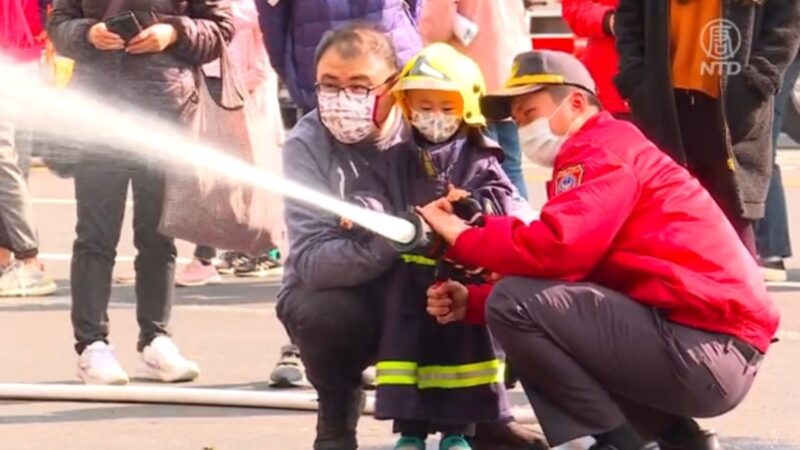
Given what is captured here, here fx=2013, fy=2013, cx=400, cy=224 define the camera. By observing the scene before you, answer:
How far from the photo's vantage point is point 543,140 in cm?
531

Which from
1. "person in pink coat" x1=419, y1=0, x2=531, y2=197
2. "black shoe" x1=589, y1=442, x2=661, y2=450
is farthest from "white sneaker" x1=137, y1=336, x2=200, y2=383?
"black shoe" x1=589, y1=442, x2=661, y2=450

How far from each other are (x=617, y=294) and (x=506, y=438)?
0.82 m

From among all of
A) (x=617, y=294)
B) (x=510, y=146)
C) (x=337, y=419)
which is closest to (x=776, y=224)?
(x=510, y=146)

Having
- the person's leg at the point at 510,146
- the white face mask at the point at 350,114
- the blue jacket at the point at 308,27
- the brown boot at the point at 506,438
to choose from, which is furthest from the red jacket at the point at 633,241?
the person's leg at the point at 510,146

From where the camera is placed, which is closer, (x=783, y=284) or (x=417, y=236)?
(x=417, y=236)

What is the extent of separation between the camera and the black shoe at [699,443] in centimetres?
557

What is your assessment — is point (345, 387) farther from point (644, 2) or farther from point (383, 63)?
point (644, 2)

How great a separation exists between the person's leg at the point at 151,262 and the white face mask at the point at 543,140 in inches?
→ 82.6

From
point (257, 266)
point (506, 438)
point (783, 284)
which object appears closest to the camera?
point (506, 438)

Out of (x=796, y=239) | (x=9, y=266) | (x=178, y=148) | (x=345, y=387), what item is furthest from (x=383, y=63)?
(x=796, y=239)

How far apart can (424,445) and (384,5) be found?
174cm

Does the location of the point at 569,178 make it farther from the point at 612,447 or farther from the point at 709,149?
the point at 709,149

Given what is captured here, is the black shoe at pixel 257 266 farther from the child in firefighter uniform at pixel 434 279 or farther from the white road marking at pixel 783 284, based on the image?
the child in firefighter uniform at pixel 434 279

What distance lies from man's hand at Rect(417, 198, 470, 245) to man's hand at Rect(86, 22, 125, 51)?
1.92m
